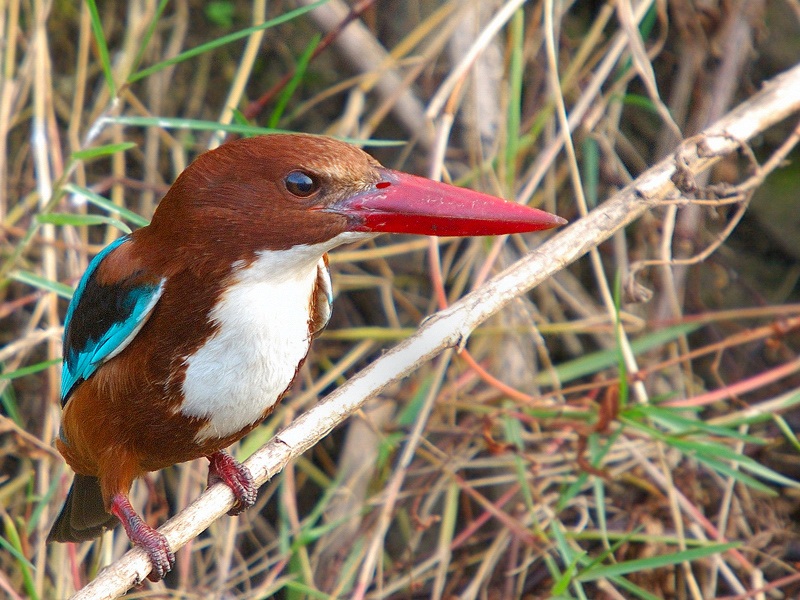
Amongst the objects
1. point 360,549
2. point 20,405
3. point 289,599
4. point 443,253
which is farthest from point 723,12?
point 20,405

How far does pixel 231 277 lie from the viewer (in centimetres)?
168

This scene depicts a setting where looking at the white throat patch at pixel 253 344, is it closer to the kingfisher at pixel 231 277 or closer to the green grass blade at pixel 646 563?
the kingfisher at pixel 231 277

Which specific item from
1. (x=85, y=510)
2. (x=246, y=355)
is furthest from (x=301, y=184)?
(x=85, y=510)

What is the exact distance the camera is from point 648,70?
266cm

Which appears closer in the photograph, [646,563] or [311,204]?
[311,204]

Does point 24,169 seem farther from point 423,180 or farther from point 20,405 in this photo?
point 423,180

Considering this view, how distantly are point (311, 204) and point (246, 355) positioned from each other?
30 cm

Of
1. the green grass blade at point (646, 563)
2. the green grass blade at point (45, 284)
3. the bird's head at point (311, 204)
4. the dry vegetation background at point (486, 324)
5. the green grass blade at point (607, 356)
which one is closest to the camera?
the bird's head at point (311, 204)

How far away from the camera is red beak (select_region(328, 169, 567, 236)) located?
1.68m

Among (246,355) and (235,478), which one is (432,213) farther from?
(235,478)

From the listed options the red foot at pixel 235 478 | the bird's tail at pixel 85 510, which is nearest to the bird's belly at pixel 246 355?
the red foot at pixel 235 478

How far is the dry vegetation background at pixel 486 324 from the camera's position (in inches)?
102

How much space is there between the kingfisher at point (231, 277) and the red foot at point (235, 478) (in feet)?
0.46

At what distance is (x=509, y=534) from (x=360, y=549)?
419 millimetres
